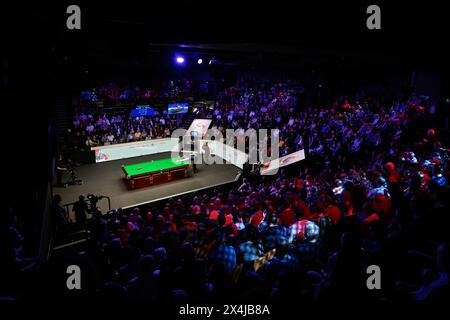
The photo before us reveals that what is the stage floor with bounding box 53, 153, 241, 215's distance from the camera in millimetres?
11266

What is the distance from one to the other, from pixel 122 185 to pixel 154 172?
144 centimetres

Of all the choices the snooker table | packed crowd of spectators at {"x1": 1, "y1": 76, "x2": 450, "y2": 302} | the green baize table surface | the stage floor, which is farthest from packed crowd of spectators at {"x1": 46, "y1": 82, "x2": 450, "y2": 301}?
the green baize table surface

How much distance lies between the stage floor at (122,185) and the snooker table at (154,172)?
226 mm

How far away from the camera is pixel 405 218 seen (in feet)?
13.2

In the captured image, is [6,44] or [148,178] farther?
[148,178]

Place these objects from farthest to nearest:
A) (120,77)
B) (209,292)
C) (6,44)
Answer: (120,77)
(6,44)
(209,292)

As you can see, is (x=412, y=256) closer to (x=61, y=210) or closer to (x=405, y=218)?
(x=405, y=218)

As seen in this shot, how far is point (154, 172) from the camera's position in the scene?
12492 mm

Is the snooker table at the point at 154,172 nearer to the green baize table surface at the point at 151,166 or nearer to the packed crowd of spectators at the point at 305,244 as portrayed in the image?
the green baize table surface at the point at 151,166

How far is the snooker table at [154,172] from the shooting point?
12.1 meters

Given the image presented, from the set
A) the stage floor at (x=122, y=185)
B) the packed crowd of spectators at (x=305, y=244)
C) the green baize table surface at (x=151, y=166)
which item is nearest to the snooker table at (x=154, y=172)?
the green baize table surface at (x=151, y=166)
